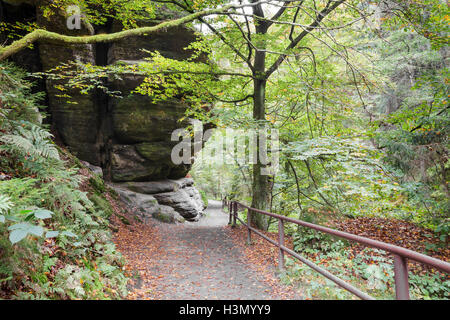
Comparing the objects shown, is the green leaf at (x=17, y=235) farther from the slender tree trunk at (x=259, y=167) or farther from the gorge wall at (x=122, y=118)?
the gorge wall at (x=122, y=118)

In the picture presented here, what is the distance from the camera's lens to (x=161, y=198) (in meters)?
13.2

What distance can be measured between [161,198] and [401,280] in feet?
40.8

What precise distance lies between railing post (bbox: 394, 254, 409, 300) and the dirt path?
195 cm

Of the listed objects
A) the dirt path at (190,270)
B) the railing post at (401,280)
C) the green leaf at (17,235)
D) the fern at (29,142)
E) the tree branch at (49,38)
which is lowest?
the dirt path at (190,270)

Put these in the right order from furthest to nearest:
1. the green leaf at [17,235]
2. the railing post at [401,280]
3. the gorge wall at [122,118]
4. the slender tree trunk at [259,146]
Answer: the gorge wall at [122,118] < the slender tree trunk at [259,146] < the railing post at [401,280] < the green leaf at [17,235]

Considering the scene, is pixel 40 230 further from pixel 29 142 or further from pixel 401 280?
pixel 401 280

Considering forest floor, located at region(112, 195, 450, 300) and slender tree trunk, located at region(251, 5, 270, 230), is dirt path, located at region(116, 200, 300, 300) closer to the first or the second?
forest floor, located at region(112, 195, 450, 300)

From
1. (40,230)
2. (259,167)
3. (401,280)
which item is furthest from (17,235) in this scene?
(259,167)

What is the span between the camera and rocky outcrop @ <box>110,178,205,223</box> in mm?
11469

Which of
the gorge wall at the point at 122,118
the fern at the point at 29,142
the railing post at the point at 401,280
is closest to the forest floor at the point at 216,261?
the railing post at the point at 401,280

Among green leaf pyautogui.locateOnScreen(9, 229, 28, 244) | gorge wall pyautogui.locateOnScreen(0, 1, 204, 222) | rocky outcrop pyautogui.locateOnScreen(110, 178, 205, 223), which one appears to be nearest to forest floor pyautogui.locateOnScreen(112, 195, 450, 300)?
green leaf pyautogui.locateOnScreen(9, 229, 28, 244)

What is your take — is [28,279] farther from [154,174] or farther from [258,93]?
[154,174]

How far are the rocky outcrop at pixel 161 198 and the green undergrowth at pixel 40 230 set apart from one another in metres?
6.33

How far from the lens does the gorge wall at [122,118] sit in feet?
31.2
